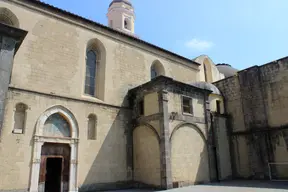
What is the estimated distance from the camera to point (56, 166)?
13.4 metres

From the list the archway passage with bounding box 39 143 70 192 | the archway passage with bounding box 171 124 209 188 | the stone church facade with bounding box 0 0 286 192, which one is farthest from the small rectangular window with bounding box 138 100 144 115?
the archway passage with bounding box 39 143 70 192

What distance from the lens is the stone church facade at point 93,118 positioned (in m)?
12.1

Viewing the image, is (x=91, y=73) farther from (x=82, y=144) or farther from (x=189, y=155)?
(x=189, y=155)

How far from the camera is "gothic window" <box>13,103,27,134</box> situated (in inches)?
469

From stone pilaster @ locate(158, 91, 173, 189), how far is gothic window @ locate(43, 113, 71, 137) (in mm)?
5418

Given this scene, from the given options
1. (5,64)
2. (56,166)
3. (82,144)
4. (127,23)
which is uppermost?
(127,23)

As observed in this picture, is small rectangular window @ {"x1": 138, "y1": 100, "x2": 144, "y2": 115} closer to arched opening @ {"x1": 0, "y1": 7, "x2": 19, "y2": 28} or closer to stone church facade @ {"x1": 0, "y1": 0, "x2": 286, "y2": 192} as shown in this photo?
stone church facade @ {"x1": 0, "y1": 0, "x2": 286, "y2": 192}

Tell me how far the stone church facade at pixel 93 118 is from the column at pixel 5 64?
119 inches

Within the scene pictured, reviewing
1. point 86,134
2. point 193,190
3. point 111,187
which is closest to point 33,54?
point 86,134

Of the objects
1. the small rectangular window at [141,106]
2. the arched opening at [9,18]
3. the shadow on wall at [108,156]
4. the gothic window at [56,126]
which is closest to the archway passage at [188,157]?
the small rectangular window at [141,106]

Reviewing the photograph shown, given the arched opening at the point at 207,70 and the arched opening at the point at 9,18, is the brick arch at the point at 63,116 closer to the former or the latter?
the arched opening at the point at 9,18

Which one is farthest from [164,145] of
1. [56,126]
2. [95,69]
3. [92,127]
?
[95,69]

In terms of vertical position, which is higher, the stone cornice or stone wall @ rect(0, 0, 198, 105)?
the stone cornice

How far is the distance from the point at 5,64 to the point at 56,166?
7.36 metres
